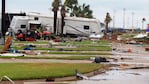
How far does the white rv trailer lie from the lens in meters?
74.8

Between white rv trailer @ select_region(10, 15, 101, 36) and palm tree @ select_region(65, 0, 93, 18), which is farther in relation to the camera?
palm tree @ select_region(65, 0, 93, 18)

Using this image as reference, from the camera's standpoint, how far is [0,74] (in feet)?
65.4

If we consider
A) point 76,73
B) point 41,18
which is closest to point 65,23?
point 41,18

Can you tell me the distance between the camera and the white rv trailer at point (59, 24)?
74750mm

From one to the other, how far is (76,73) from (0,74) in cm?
357

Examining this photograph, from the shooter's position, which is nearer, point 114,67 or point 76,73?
point 76,73

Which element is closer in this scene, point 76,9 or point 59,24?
point 59,24

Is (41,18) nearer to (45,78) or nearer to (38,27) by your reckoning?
(38,27)

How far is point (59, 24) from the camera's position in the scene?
8362 cm

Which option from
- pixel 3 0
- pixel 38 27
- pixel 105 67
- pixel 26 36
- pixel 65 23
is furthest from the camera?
pixel 65 23

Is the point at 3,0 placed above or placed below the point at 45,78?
above

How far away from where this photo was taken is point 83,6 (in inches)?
5817

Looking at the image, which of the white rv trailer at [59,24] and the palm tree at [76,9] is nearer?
the white rv trailer at [59,24]

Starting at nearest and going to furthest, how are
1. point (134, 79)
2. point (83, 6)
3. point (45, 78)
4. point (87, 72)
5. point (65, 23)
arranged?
point (45, 78), point (134, 79), point (87, 72), point (65, 23), point (83, 6)
